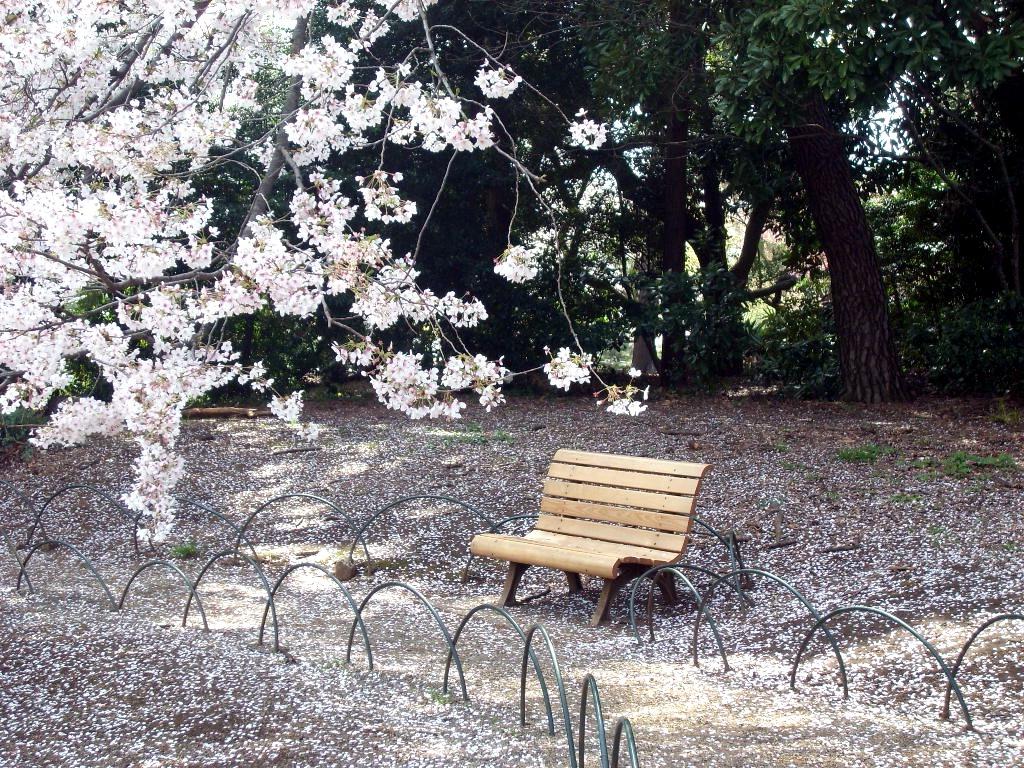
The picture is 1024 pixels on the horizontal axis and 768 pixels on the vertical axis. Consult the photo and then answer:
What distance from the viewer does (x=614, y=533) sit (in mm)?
4625

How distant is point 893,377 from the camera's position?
929 cm

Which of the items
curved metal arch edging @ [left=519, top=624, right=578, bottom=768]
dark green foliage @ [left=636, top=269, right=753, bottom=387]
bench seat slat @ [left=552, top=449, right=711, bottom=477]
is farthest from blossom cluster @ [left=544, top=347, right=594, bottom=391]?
dark green foliage @ [left=636, top=269, right=753, bottom=387]

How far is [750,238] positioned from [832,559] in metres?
8.83

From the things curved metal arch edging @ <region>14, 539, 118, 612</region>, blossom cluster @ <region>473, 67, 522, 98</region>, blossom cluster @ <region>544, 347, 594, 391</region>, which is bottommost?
curved metal arch edging @ <region>14, 539, 118, 612</region>

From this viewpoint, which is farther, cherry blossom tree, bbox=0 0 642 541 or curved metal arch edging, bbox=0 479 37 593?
curved metal arch edging, bbox=0 479 37 593

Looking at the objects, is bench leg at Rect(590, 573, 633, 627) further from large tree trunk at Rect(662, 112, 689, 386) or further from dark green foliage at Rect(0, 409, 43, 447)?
large tree trunk at Rect(662, 112, 689, 386)

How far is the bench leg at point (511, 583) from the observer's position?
182 inches

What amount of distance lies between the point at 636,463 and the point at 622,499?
19 cm

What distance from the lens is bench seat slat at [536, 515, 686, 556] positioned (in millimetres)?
4383

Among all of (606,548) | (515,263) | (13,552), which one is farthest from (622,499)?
(13,552)

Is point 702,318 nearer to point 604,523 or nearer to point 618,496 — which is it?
point 604,523

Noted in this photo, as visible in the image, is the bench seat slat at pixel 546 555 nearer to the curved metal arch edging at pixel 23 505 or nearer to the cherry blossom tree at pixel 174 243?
the cherry blossom tree at pixel 174 243

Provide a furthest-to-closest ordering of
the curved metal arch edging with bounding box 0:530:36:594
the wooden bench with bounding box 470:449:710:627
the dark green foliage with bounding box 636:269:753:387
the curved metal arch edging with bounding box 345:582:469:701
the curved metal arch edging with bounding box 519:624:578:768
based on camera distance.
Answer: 1. the dark green foliage with bounding box 636:269:753:387
2. the curved metal arch edging with bounding box 0:530:36:594
3. the wooden bench with bounding box 470:449:710:627
4. the curved metal arch edging with bounding box 345:582:469:701
5. the curved metal arch edging with bounding box 519:624:578:768

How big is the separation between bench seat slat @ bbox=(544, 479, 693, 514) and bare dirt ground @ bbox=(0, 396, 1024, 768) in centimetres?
51
